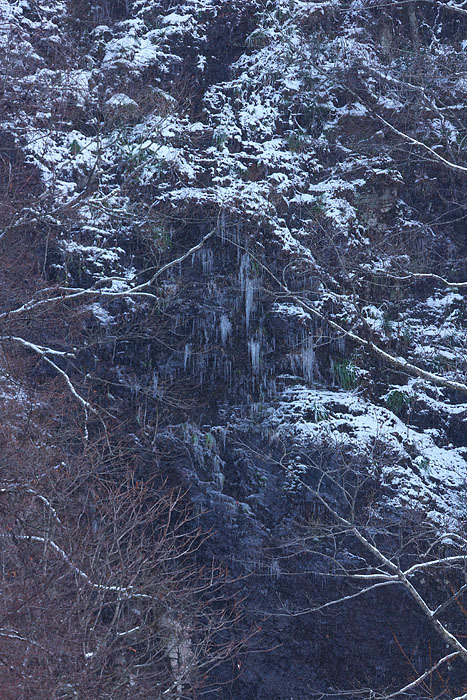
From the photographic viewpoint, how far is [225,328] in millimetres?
14211

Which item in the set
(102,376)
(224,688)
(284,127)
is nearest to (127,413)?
(102,376)

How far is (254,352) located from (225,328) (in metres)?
0.75

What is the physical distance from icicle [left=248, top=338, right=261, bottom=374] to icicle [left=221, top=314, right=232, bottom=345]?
46 cm

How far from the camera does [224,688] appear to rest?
11734 millimetres

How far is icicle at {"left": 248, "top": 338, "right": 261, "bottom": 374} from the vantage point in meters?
14.0

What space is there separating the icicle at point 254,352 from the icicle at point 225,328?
0.46 metres

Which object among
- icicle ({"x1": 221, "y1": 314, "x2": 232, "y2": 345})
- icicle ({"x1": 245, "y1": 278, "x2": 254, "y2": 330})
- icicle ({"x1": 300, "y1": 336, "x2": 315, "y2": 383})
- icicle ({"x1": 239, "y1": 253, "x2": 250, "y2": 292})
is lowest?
icicle ({"x1": 300, "y1": 336, "x2": 315, "y2": 383})

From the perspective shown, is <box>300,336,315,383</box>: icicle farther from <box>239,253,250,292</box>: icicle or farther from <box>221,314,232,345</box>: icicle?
<box>239,253,250,292</box>: icicle

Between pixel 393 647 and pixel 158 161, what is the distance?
10.2 m

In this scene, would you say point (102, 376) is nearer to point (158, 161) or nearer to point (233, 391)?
point (233, 391)

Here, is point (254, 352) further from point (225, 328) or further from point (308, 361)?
point (308, 361)

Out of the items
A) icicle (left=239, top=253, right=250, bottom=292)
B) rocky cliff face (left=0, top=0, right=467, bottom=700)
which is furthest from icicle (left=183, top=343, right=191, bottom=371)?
icicle (left=239, top=253, right=250, bottom=292)

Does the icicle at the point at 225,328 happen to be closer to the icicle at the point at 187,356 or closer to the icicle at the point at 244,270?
the icicle at the point at 187,356

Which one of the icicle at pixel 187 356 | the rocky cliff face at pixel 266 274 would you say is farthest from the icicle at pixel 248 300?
the icicle at pixel 187 356
